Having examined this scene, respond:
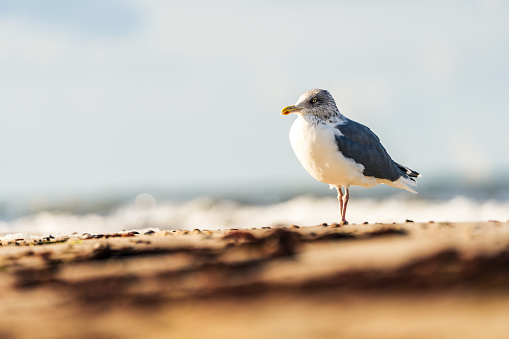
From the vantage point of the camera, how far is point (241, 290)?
2947 mm

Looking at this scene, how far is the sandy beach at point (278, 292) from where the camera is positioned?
2.53m

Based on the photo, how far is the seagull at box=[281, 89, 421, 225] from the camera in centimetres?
717

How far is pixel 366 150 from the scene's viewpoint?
24.9 feet

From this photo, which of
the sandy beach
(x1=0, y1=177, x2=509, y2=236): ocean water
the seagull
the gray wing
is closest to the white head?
the seagull

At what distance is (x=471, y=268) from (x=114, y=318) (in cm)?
156

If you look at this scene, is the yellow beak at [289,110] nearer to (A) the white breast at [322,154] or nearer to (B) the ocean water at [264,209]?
(A) the white breast at [322,154]

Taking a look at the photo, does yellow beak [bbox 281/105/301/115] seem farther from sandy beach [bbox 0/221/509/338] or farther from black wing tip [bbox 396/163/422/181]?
sandy beach [bbox 0/221/509/338]

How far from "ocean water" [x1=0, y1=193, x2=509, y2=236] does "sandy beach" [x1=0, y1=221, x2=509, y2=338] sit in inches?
591

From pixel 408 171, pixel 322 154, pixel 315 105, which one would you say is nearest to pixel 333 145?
pixel 322 154

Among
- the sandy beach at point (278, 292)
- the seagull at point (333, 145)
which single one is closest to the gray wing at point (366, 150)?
the seagull at point (333, 145)

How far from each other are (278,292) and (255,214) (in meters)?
20.9

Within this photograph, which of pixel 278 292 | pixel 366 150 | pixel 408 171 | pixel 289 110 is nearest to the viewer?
pixel 278 292

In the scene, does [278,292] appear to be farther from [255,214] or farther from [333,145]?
[255,214]

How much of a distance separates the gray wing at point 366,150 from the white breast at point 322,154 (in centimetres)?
10
